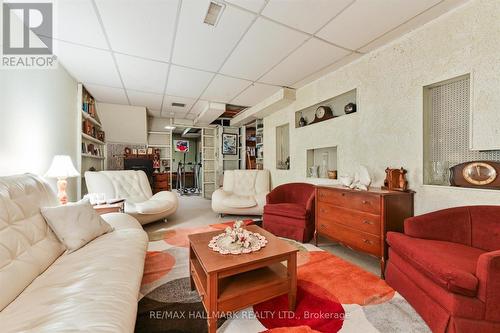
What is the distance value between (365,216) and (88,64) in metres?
3.90

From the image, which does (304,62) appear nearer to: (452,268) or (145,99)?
(452,268)

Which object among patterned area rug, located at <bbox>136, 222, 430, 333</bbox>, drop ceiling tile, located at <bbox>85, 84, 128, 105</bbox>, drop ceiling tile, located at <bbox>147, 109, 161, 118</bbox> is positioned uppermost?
drop ceiling tile, located at <bbox>147, 109, 161, 118</bbox>

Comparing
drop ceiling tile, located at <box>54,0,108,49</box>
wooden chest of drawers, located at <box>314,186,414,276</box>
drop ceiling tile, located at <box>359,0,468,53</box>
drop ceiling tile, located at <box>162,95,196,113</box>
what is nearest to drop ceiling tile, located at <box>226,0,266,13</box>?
drop ceiling tile, located at <box>54,0,108,49</box>

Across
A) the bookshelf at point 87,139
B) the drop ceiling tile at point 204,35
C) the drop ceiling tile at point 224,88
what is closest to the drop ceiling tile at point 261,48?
the drop ceiling tile at point 204,35

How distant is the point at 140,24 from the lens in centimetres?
198

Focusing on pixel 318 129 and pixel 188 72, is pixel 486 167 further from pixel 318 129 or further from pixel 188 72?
pixel 188 72

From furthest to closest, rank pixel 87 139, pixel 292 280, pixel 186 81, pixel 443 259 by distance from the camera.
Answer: pixel 87 139 < pixel 186 81 < pixel 292 280 < pixel 443 259

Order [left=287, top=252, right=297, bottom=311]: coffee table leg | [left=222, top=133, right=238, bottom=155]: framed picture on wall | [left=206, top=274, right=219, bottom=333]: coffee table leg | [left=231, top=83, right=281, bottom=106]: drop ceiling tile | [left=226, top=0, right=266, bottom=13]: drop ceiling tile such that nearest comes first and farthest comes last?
1. [left=206, top=274, right=219, bottom=333]: coffee table leg
2. [left=287, top=252, right=297, bottom=311]: coffee table leg
3. [left=226, top=0, right=266, bottom=13]: drop ceiling tile
4. [left=231, top=83, right=281, bottom=106]: drop ceiling tile
5. [left=222, top=133, right=238, bottom=155]: framed picture on wall

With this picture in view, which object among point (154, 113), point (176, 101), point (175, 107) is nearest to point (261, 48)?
point (176, 101)

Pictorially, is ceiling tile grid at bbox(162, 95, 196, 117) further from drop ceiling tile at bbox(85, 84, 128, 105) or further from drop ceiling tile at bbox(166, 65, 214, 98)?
drop ceiling tile at bbox(85, 84, 128, 105)

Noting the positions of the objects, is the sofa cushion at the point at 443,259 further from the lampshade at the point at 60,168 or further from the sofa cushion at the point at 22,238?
the lampshade at the point at 60,168

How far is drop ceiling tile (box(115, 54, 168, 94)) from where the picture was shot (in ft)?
8.93

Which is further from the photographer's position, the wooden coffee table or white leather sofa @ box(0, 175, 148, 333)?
the wooden coffee table

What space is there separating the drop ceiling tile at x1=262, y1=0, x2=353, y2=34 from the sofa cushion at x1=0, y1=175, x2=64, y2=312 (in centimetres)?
233
